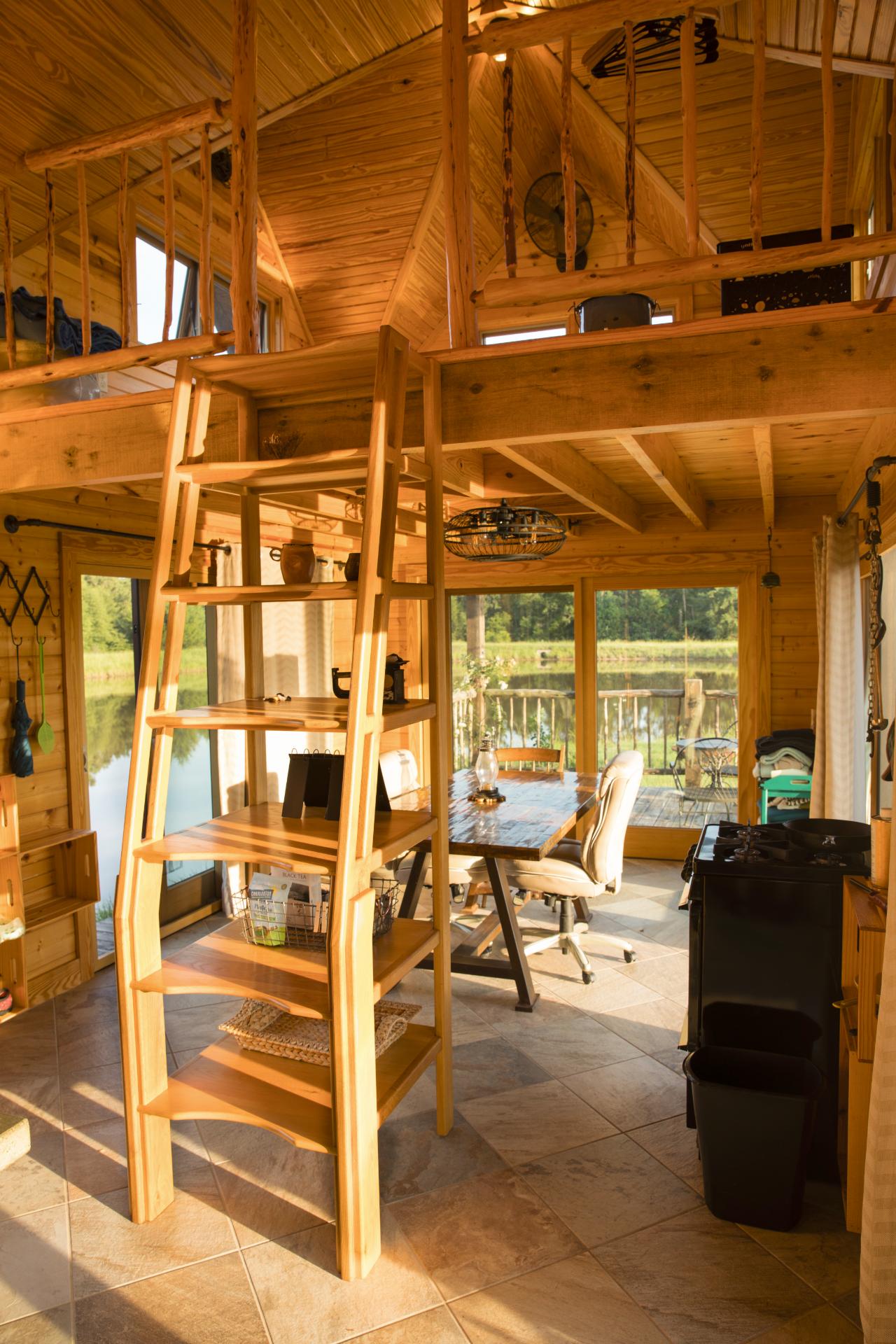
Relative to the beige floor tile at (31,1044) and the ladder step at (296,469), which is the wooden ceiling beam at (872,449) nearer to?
the ladder step at (296,469)

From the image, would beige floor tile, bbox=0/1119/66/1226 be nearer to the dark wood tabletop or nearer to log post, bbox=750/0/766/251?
the dark wood tabletop

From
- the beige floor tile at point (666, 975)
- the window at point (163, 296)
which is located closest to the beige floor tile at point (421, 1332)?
the beige floor tile at point (666, 975)

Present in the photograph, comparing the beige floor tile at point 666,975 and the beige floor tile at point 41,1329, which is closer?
the beige floor tile at point 41,1329

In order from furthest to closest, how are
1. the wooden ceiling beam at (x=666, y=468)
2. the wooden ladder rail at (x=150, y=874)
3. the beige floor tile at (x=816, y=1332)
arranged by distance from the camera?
the wooden ceiling beam at (x=666, y=468), the wooden ladder rail at (x=150, y=874), the beige floor tile at (x=816, y=1332)

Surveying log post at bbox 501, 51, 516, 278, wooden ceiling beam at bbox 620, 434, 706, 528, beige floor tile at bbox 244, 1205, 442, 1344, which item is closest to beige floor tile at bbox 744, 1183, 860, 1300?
beige floor tile at bbox 244, 1205, 442, 1344

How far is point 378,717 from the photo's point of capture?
7.32ft

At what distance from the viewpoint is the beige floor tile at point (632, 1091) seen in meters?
2.96

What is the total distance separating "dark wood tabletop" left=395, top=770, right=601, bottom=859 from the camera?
12.1ft

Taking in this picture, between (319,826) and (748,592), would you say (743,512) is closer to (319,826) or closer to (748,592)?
(748,592)

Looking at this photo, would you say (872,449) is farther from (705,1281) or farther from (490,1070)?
(705,1281)

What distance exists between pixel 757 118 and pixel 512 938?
3.03 meters

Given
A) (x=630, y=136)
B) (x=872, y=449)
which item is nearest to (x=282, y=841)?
(x=630, y=136)

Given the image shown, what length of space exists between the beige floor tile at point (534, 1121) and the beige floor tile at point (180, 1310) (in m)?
0.89

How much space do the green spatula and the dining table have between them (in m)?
1.72
